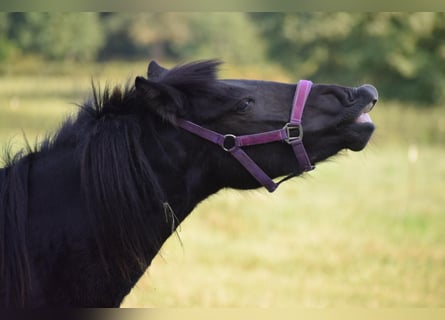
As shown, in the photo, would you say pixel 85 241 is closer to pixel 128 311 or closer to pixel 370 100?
pixel 128 311

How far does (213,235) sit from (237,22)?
936 inches

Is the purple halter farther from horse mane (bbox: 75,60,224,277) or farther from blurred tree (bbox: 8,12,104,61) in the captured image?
blurred tree (bbox: 8,12,104,61)

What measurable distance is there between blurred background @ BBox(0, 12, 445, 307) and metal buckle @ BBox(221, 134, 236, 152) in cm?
52

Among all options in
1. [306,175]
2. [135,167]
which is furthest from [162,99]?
[306,175]

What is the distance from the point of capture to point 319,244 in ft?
32.0

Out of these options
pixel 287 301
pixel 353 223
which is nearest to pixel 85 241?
pixel 287 301

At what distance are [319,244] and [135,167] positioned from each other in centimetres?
722

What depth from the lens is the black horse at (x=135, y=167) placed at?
2789 millimetres

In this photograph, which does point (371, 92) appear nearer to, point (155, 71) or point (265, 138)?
point (265, 138)

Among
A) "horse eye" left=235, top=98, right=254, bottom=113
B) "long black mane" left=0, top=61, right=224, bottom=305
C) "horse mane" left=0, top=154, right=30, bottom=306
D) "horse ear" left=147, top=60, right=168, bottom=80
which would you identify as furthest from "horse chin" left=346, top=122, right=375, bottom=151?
"horse mane" left=0, top=154, right=30, bottom=306

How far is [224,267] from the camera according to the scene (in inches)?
340

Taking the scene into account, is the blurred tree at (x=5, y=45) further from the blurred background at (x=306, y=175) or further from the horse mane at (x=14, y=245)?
the horse mane at (x=14, y=245)

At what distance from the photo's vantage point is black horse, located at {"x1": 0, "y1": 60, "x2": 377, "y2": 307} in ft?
9.15

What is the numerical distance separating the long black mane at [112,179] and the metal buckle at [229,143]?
19 centimetres
